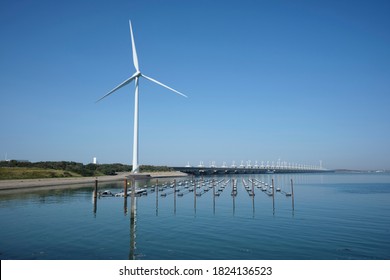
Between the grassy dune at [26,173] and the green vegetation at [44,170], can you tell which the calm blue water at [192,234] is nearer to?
the grassy dune at [26,173]

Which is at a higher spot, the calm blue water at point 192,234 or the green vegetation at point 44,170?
the green vegetation at point 44,170

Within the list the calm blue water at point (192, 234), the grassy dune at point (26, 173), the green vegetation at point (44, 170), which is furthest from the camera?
the green vegetation at point (44, 170)

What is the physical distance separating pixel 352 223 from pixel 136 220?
29859mm

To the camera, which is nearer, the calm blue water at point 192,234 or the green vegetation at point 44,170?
the calm blue water at point 192,234

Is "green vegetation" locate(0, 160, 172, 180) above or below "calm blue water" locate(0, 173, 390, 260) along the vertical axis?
above

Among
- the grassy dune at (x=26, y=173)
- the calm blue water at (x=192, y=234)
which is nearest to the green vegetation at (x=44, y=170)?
the grassy dune at (x=26, y=173)

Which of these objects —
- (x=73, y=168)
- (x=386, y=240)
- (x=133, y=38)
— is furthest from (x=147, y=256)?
(x=73, y=168)

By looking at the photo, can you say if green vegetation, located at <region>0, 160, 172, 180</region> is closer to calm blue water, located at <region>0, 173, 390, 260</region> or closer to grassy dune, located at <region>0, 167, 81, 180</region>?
grassy dune, located at <region>0, 167, 81, 180</region>

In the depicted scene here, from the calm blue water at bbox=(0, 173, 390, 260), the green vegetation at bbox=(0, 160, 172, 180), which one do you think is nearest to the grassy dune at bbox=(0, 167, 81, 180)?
the green vegetation at bbox=(0, 160, 172, 180)

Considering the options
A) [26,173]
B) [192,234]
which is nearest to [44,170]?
[26,173]

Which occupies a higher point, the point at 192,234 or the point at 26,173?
the point at 26,173

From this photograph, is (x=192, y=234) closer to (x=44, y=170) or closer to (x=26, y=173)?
(x=26, y=173)

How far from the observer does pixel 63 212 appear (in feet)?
162
